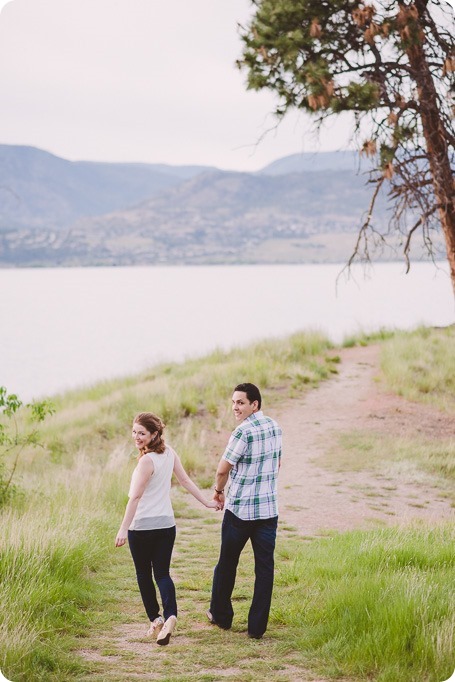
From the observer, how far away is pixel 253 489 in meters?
5.06

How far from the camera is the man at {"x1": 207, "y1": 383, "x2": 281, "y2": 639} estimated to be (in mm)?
5031

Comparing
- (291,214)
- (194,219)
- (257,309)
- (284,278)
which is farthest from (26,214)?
(257,309)

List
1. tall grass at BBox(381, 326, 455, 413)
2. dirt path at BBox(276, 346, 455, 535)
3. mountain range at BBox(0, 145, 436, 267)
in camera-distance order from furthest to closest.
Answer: mountain range at BBox(0, 145, 436, 267) < tall grass at BBox(381, 326, 455, 413) < dirt path at BBox(276, 346, 455, 535)

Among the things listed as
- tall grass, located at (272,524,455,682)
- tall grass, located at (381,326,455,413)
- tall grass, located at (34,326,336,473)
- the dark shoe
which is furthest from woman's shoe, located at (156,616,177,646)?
tall grass, located at (381,326,455,413)

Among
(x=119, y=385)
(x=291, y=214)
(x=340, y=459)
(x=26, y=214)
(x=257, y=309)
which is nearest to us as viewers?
(x=340, y=459)

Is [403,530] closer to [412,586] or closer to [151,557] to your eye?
[412,586]

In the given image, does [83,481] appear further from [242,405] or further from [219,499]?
[242,405]

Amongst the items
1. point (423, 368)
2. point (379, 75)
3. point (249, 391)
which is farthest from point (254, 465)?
point (423, 368)

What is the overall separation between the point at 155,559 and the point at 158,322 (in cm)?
4888

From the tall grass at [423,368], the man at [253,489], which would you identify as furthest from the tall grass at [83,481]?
the tall grass at [423,368]

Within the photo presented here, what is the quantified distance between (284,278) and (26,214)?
85.2 m

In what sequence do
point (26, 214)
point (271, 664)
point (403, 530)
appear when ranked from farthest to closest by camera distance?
point (26, 214)
point (403, 530)
point (271, 664)

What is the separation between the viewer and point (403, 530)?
719cm

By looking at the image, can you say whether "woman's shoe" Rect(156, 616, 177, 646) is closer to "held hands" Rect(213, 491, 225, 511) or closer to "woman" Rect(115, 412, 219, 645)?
"woman" Rect(115, 412, 219, 645)
